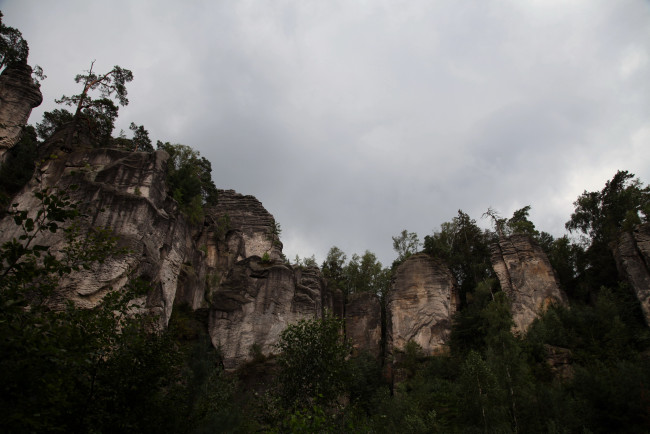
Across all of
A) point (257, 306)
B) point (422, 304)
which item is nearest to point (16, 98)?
point (257, 306)

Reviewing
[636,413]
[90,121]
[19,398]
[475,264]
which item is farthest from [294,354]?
[475,264]

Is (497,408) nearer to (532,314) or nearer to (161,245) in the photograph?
(532,314)

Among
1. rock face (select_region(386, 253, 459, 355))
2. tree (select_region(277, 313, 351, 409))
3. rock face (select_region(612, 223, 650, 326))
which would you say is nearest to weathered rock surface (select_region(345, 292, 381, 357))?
rock face (select_region(386, 253, 459, 355))

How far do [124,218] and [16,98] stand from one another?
16.8 meters

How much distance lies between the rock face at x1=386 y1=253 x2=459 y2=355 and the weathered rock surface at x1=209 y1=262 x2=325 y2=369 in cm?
743

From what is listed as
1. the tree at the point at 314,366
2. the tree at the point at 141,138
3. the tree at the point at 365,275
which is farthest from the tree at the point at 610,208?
the tree at the point at 141,138

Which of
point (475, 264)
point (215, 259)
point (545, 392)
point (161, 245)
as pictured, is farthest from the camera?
A: point (475, 264)

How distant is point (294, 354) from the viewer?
64.0 feet

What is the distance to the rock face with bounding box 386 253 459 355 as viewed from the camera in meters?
36.8

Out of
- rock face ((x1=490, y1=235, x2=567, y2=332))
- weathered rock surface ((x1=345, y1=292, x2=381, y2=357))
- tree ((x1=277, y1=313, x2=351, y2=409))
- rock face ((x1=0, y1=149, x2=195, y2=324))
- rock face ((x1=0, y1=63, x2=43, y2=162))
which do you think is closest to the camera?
tree ((x1=277, y1=313, x2=351, y2=409))

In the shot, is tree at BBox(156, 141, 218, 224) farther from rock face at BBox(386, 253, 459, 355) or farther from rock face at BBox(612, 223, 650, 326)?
rock face at BBox(612, 223, 650, 326)

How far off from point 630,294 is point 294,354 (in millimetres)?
28841

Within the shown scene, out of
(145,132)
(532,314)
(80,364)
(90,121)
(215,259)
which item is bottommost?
Answer: (80,364)

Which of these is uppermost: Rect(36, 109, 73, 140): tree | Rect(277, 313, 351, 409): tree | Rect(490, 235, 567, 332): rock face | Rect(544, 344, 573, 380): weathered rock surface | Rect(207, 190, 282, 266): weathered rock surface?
Rect(36, 109, 73, 140): tree
